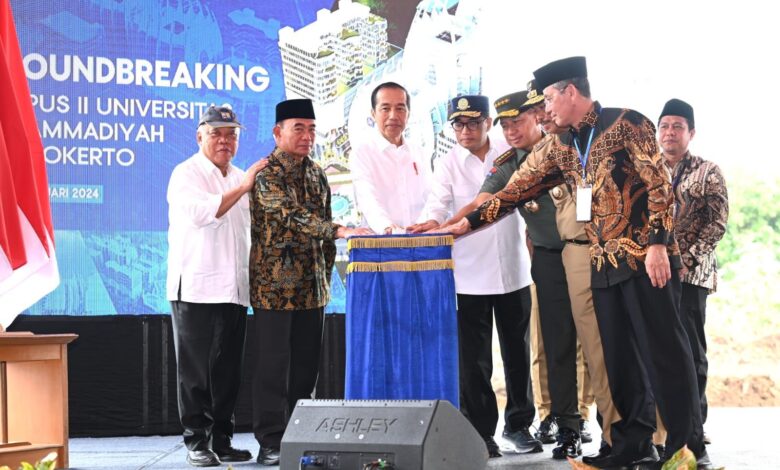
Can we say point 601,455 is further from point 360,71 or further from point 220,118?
point 360,71

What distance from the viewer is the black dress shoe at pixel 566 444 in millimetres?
4027

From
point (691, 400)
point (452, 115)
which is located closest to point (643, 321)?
point (691, 400)

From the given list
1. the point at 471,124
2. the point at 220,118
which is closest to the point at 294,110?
the point at 220,118

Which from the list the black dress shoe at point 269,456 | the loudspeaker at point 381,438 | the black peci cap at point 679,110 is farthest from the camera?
the black peci cap at point 679,110

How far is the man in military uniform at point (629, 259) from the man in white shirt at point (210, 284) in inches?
57.0

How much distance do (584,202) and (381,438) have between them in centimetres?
136

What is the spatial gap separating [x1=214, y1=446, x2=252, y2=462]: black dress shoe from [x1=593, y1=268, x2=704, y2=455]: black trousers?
1.69m

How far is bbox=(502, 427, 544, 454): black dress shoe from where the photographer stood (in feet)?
13.9

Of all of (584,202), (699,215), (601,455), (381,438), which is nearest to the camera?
(381,438)

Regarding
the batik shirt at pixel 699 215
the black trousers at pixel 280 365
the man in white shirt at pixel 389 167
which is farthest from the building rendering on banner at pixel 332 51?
the batik shirt at pixel 699 215

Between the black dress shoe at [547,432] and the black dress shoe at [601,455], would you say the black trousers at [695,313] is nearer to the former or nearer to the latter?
the black dress shoe at [547,432]

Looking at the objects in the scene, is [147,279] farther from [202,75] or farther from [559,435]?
[559,435]

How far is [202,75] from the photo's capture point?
18.9ft

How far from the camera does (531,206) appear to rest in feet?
14.0
